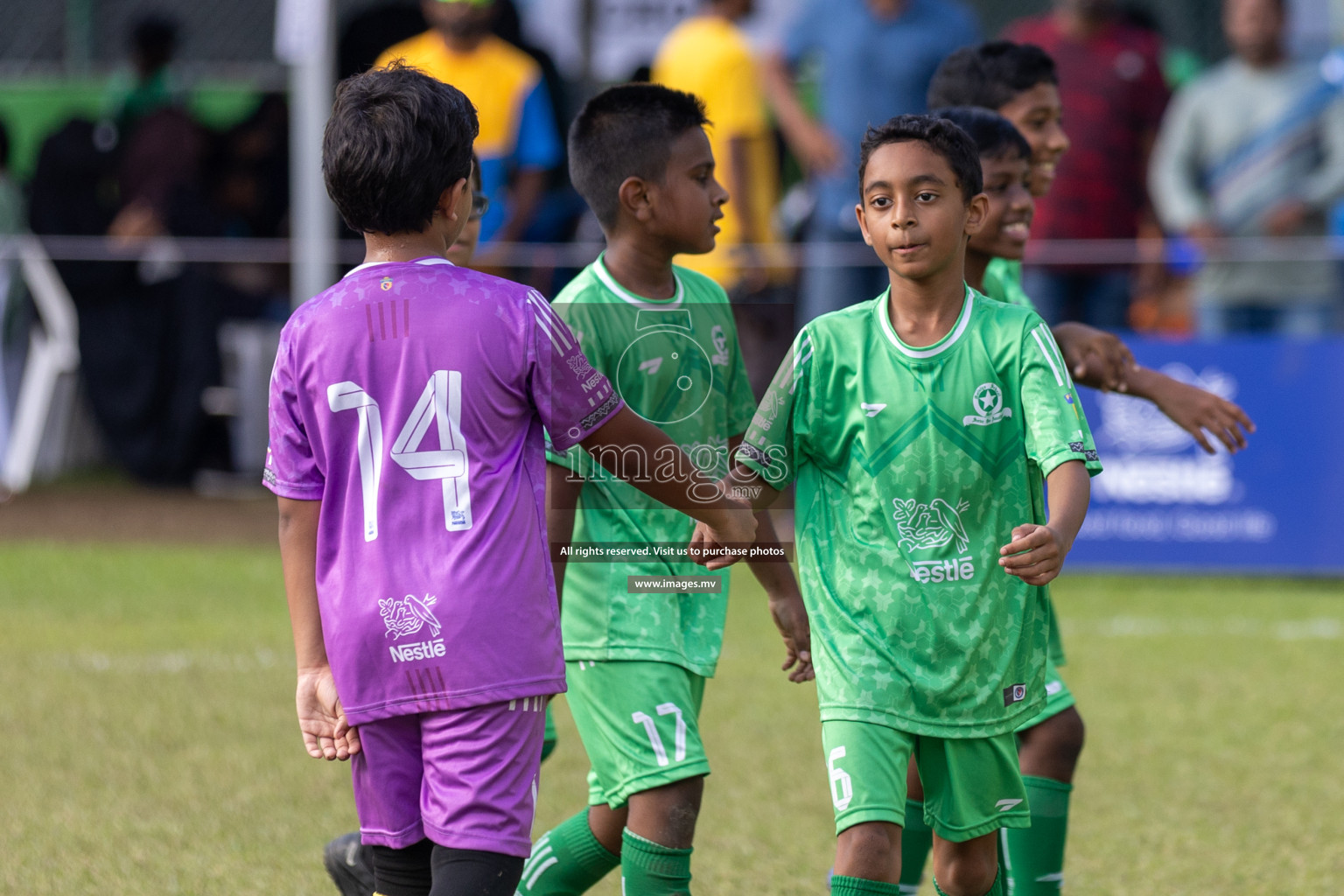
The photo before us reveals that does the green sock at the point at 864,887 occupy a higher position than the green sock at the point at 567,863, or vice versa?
the green sock at the point at 864,887

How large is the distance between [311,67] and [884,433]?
7.57 meters

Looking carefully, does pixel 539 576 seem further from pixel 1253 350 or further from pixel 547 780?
pixel 1253 350

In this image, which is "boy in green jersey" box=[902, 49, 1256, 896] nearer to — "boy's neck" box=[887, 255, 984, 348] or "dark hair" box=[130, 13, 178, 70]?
"boy's neck" box=[887, 255, 984, 348]

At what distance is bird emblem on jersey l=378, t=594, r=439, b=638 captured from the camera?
271cm

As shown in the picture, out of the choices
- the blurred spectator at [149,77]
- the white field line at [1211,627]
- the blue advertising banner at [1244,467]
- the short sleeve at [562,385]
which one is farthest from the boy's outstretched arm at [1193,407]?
the blurred spectator at [149,77]

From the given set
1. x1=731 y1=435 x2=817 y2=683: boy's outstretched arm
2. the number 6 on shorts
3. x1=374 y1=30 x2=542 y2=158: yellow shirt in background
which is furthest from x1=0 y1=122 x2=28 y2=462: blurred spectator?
the number 6 on shorts

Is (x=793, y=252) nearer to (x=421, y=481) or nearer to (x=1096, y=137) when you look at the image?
(x=1096, y=137)

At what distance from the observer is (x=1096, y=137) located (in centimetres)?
879

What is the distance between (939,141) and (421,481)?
3.75ft

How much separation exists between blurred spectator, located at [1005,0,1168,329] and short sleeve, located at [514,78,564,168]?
247cm

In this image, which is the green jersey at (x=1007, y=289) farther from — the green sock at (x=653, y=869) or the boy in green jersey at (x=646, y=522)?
the green sock at (x=653, y=869)

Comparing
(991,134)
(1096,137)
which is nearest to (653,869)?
(991,134)

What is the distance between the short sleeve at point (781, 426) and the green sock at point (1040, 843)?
3.59 ft

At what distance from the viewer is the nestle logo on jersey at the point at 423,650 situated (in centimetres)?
271
